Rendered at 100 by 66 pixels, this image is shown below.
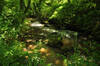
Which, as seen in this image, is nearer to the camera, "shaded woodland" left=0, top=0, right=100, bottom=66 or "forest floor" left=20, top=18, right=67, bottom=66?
"shaded woodland" left=0, top=0, right=100, bottom=66

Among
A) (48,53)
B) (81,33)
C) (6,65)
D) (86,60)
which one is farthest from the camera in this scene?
(81,33)

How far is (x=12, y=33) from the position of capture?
3803 mm

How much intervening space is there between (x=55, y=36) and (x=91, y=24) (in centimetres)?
139

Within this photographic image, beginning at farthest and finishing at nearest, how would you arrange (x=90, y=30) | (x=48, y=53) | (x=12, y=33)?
(x=90, y=30)
(x=48, y=53)
(x=12, y=33)

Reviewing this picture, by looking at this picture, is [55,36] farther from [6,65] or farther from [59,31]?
[6,65]

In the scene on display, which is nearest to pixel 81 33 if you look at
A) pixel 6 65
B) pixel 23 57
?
pixel 23 57

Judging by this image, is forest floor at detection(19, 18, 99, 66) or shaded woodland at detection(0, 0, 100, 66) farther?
forest floor at detection(19, 18, 99, 66)

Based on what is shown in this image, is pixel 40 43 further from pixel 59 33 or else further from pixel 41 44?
pixel 59 33

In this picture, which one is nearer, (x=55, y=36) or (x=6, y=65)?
(x=6, y=65)

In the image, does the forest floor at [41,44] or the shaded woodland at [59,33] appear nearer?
the shaded woodland at [59,33]

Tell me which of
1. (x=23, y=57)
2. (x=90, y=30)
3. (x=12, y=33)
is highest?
(x=12, y=33)

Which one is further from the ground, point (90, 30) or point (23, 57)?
point (90, 30)

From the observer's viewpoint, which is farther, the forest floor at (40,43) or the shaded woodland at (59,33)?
the forest floor at (40,43)

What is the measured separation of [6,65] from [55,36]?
246 centimetres
